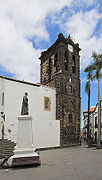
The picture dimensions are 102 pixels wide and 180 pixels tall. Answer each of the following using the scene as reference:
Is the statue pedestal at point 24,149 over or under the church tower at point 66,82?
under

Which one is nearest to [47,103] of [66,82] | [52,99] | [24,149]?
[52,99]

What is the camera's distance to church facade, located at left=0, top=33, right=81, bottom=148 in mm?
17484

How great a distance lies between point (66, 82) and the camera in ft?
74.0

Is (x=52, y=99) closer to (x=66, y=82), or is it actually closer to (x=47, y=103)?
(x=47, y=103)

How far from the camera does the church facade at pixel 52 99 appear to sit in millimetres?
17484

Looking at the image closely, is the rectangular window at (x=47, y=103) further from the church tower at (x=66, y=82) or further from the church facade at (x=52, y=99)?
the church tower at (x=66, y=82)

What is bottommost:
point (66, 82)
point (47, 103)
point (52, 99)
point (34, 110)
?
point (34, 110)

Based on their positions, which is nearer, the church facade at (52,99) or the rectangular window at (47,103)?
the church facade at (52,99)

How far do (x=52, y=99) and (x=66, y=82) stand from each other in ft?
10.8

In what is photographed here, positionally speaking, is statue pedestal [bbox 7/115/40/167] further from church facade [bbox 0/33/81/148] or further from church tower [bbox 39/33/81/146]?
church tower [bbox 39/33/81/146]

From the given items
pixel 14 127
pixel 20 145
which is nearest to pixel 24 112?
pixel 20 145

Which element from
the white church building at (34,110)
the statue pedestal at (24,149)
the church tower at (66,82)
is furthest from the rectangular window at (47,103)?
the statue pedestal at (24,149)

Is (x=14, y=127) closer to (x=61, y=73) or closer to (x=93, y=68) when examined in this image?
(x=61, y=73)

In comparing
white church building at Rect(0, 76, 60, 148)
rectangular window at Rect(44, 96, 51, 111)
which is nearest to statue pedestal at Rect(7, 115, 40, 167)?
white church building at Rect(0, 76, 60, 148)
